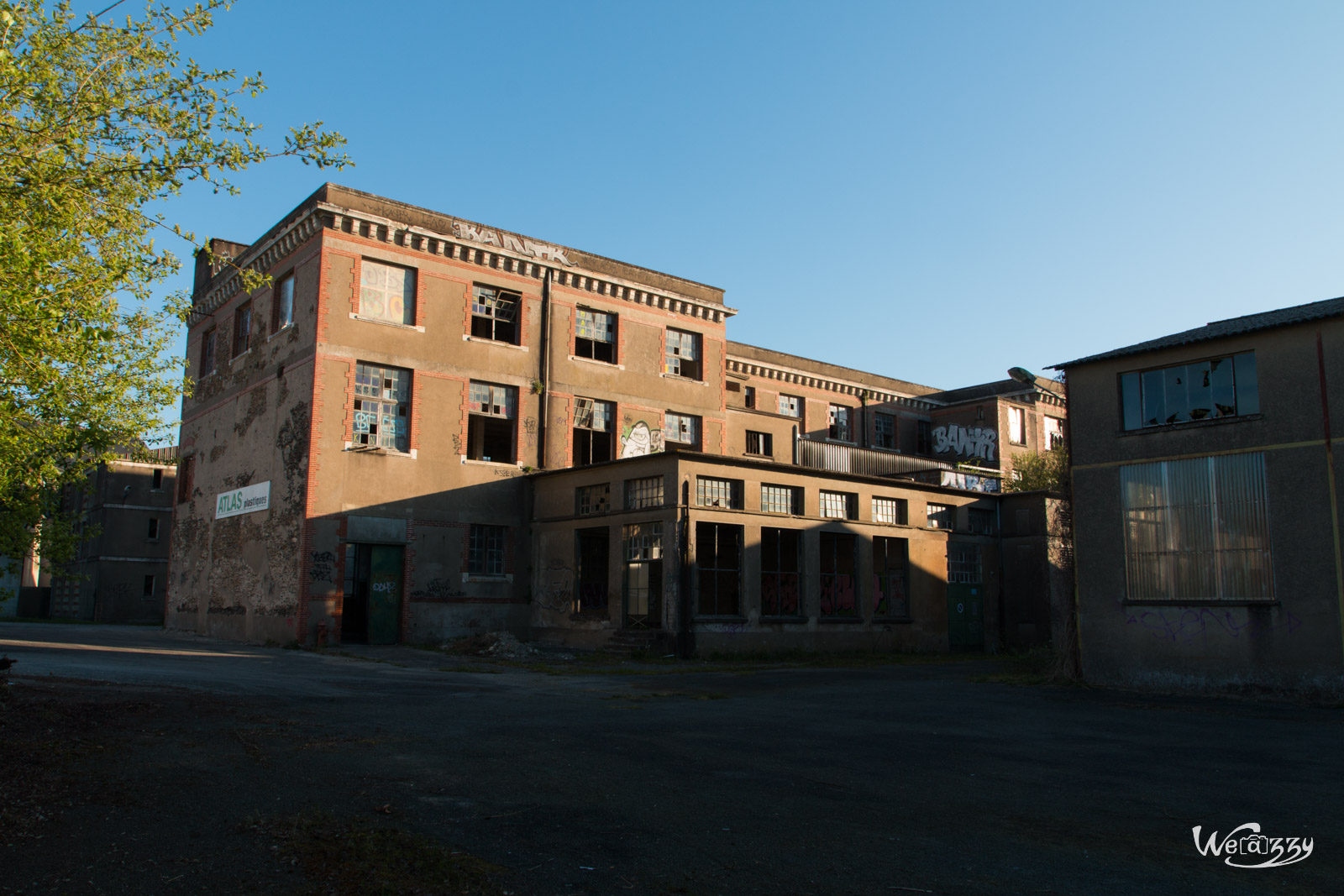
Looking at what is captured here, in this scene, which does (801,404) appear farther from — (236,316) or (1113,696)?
(1113,696)

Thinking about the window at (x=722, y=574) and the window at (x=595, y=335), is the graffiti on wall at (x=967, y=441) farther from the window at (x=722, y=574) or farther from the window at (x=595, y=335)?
the window at (x=595, y=335)

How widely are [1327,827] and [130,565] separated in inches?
2111

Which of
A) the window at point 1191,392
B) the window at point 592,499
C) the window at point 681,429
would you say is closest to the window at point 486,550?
the window at point 592,499

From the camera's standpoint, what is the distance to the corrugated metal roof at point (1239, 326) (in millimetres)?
16125

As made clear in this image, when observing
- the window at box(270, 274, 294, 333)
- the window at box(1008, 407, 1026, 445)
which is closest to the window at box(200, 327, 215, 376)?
the window at box(270, 274, 294, 333)

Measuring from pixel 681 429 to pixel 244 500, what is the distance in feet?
45.8

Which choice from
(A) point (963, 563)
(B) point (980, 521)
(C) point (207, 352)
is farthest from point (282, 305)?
(B) point (980, 521)

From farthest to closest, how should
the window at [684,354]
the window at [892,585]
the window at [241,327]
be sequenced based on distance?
the window at [684,354] → the window at [241,327] → the window at [892,585]

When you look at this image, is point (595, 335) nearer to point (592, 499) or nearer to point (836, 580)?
point (592, 499)

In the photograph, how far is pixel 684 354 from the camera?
32.4 meters

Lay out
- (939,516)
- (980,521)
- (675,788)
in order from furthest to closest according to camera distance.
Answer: (980,521)
(939,516)
(675,788)

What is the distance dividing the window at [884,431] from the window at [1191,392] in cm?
2828

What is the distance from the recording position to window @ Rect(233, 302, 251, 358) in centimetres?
2966

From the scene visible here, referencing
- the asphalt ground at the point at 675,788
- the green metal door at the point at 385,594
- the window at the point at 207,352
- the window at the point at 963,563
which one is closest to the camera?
the asphalt ground at the point at 675,788
